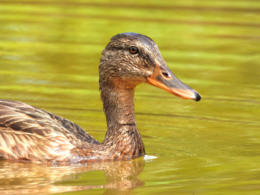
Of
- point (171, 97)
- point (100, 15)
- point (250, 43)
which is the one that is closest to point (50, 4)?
point (100, 15)

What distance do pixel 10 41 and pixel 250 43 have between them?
17.3ft

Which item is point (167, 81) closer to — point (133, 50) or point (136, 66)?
point (136, 66)

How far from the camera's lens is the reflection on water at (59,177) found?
25.5ft

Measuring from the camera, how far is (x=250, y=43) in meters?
15.8

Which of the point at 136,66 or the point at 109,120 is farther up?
the point at 136,66

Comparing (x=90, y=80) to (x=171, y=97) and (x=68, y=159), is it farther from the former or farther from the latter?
(x=68, y=159)

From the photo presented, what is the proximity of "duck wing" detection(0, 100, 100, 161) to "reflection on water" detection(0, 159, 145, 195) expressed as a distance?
0.56ft

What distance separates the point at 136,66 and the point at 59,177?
1.76 metres

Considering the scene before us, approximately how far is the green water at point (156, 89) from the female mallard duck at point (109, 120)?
269 mm

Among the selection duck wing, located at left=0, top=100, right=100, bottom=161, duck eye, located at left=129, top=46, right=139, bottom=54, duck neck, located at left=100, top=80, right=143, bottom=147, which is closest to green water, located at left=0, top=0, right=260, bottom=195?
duck wing, located at left=0, top=100, right=100, bottom=161

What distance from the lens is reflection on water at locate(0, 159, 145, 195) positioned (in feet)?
25.5

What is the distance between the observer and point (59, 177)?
827cm

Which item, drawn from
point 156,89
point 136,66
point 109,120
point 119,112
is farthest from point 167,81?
point 156,89

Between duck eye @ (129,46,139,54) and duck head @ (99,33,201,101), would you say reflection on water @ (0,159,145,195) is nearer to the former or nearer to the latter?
duck head @ (99,33,201,101)
